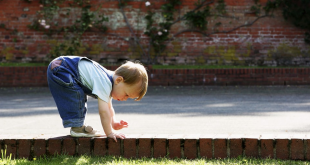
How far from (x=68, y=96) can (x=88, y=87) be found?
17cm

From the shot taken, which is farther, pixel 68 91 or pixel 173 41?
pixel 173 41

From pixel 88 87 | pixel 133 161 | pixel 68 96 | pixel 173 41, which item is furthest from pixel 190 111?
pixel 173 41

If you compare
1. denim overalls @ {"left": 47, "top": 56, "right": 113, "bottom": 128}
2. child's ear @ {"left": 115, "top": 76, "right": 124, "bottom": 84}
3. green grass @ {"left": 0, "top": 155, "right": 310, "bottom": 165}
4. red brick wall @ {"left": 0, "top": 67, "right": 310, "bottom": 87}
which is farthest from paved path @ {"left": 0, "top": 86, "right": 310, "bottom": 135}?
green grass @ {"left": 0, "top": 155, "right": 310, "bottom": 165}

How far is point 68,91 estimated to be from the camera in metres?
3.70

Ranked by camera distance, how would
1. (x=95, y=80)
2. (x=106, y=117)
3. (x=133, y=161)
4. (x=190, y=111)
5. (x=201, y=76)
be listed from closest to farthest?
(x=133, y=161) < (x=106, y=117) < (x=95, y=80) < (x=190, y=111) < (x=201, y=76)

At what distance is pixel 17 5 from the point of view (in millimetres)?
11984

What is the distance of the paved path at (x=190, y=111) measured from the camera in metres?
4.98

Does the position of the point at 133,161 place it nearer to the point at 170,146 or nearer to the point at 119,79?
the point at 170,146

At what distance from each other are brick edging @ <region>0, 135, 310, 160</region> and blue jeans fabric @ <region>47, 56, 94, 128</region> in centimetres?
17

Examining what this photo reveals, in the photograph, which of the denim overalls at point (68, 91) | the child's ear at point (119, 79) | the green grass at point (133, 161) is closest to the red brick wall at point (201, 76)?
the denim overalls at point (68, 91)

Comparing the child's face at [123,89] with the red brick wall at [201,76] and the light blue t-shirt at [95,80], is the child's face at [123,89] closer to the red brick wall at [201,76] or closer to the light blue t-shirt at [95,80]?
the light blue t-shirt at [95,80]

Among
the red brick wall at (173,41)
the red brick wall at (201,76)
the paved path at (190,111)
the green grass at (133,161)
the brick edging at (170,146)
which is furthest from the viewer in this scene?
the red brick wall at (173,41)

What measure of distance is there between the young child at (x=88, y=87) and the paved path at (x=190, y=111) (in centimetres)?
108

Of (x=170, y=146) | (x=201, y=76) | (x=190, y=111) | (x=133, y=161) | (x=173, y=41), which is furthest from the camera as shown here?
(x=173, y=41)
